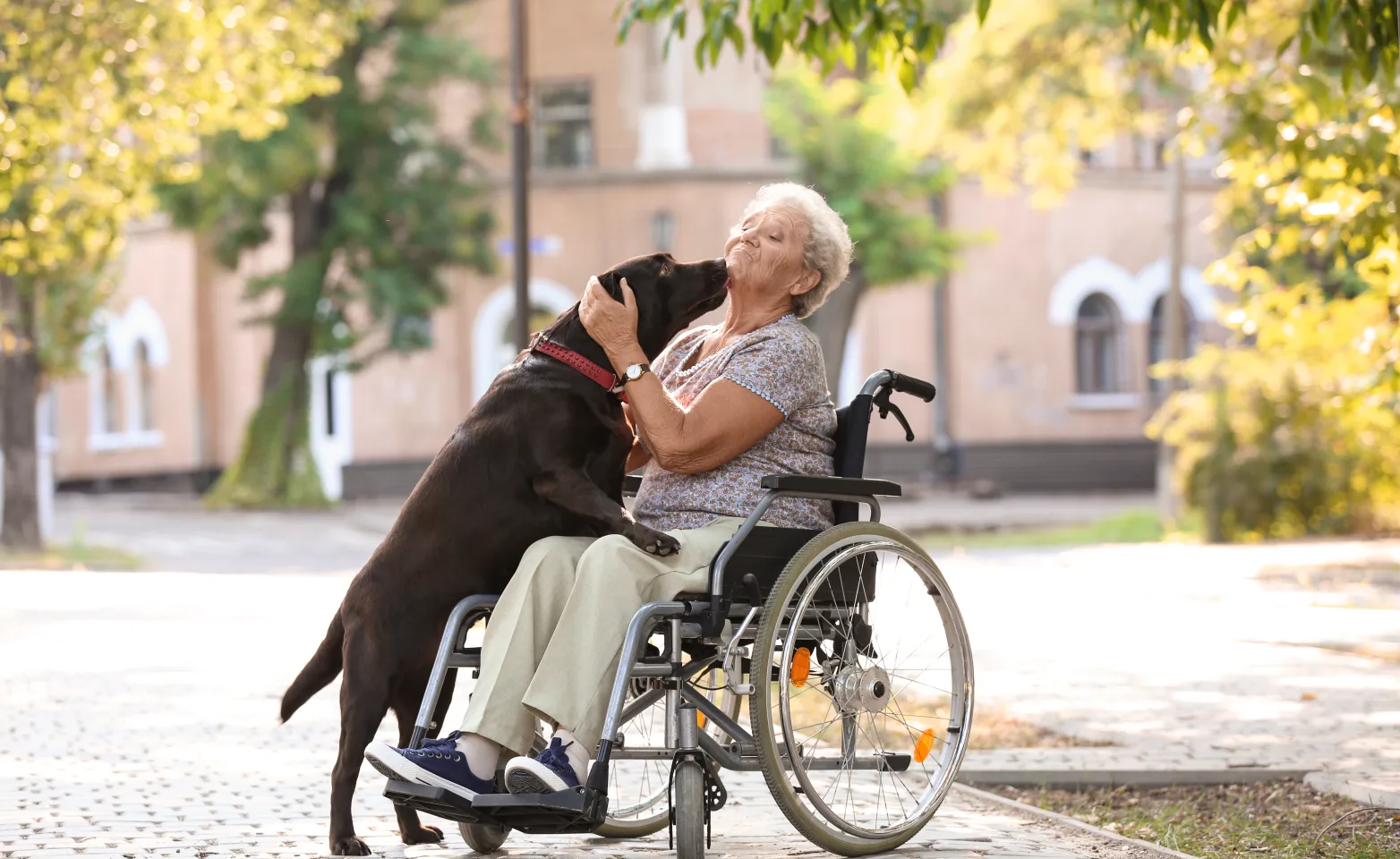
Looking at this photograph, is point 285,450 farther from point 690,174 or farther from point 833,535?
point 833,535

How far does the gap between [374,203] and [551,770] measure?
23.6 meters

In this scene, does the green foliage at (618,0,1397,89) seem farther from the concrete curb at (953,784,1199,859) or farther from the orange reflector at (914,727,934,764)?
the orange reflector at (914,727,934,764)

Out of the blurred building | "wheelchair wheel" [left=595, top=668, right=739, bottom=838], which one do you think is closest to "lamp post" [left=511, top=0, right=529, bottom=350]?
"wheelchair wheel" [left=595, top=668, right=739, bottom=838]

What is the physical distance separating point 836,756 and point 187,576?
40.7 ft

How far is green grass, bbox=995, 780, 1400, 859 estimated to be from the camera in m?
4.71

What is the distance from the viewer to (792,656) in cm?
429

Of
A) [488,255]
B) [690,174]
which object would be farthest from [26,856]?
[690,174]

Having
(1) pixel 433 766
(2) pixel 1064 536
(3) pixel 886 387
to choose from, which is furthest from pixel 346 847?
(2) pixel 1064 536

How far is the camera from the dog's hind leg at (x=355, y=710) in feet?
14.3

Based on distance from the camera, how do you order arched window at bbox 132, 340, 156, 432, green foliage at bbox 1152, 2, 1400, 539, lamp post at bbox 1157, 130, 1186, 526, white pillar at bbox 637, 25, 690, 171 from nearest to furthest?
green foliage at bbox 1152, 2, 1400, 539 < lamp post at bbox 1157, 130, 1186, 526 < white pillar at bbox 637, 25, 690, 171 < arched window at bbox 132, 340, 156, 432

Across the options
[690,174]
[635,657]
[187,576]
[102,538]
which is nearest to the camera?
[635,657]

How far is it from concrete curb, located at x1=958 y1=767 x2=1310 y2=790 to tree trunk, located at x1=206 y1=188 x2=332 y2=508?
22722mm

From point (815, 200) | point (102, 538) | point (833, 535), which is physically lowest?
point (102, 538)

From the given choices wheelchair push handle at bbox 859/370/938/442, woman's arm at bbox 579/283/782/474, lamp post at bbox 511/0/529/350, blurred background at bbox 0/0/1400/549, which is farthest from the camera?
blurred background at bbox 0/0/1400/549
